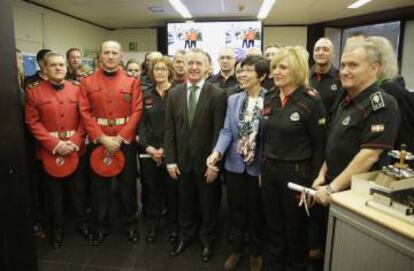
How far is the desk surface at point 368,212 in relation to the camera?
1.28 meters

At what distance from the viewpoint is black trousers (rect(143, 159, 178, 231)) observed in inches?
111

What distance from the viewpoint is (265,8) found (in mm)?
6750

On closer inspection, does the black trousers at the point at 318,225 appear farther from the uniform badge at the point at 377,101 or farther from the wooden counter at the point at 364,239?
the uniform badge at the point at 377,101

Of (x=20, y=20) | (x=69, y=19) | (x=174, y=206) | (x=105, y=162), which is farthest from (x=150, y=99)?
(x=69, y=19)

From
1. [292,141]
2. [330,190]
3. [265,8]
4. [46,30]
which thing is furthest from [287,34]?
[330,190]

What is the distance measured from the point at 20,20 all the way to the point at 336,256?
6139 mm

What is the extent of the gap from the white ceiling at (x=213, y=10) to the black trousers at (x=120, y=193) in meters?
4.24

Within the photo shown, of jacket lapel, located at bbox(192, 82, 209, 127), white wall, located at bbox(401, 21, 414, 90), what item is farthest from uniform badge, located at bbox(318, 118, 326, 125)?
white wall, located at bbox(401, 21, 414, 90)

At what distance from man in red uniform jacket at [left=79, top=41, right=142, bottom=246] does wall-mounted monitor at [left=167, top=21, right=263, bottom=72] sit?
5.09 m

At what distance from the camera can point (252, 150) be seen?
219 centimetres

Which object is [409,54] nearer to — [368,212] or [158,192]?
[158,192]

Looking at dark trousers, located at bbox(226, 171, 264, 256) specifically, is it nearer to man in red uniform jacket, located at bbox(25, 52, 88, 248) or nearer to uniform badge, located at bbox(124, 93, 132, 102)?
uniform badge, located at bbox(124, 93, 132, 102)

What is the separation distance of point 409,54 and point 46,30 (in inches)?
298

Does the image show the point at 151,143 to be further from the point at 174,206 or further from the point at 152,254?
→ the point at 152,254
